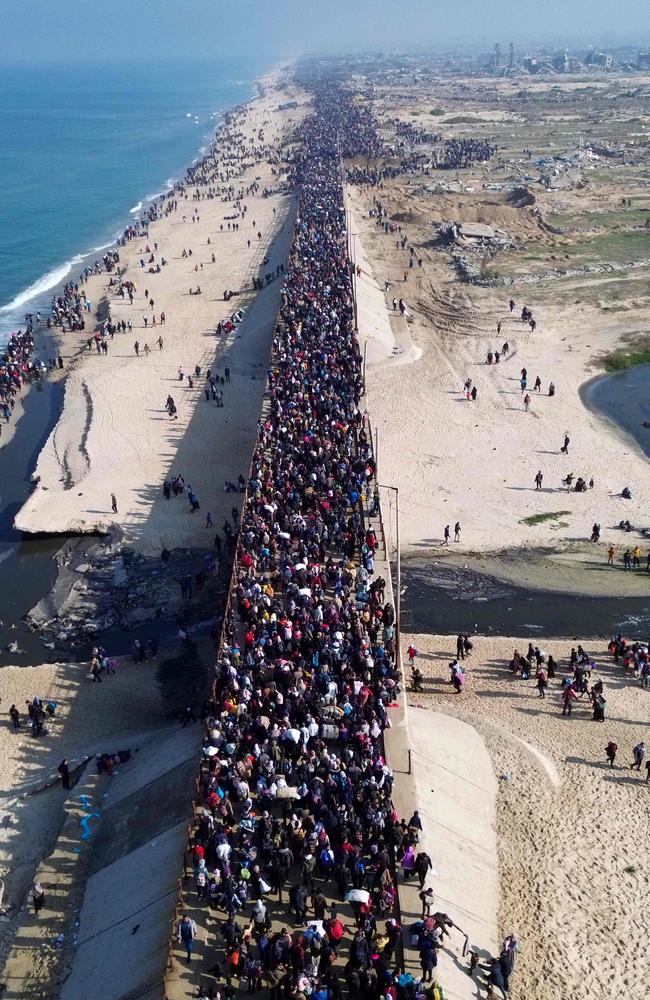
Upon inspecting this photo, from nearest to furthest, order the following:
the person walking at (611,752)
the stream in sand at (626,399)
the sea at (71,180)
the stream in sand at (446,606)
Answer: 1. the person walking at (611,752)
2. the stream in sand at (446,606)
3. the stream in sand at (626,399)
4. the sea at (71,180)

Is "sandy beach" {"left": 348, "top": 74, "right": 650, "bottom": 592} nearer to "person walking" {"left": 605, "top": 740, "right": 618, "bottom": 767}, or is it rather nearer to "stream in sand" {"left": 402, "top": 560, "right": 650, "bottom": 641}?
"stream in sand" {"left": 402, "top": 560, "right": 650, "bottom": 641}

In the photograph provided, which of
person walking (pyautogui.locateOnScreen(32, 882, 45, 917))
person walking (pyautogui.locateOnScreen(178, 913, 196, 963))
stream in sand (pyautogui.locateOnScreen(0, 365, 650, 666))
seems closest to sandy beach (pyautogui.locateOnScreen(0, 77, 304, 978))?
person walking (pyautogui.locateOnScreen(32, 882, 45, 917))

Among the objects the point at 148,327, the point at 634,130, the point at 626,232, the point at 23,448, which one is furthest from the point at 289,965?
the point at 634,130

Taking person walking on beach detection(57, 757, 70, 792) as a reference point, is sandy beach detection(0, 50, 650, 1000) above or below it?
above

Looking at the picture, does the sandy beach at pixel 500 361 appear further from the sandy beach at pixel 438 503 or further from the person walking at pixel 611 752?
the person walking at pixel 611 752

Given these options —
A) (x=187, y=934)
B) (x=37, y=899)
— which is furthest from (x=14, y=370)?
(x=187, y=934)

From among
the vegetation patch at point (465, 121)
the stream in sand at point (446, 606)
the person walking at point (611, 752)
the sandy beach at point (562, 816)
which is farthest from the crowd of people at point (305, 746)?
the vegetation patch at point (465, 121)

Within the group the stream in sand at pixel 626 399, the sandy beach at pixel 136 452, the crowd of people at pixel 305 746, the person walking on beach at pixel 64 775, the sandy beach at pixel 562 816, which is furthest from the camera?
the stream in sand at pixel 626 399
